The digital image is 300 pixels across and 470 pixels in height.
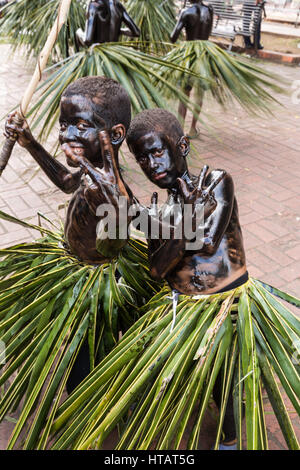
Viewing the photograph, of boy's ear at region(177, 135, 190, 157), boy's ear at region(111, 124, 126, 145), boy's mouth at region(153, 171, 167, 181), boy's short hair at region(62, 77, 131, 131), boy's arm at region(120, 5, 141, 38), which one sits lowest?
boy's mouth at region(153, 171, 167, 181)

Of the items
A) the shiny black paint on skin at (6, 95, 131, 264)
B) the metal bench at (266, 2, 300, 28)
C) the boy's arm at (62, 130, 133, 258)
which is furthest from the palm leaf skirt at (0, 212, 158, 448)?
the metal bench at (266, 2, 300, 28)

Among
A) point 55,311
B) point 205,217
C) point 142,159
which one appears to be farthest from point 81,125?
point 55,311

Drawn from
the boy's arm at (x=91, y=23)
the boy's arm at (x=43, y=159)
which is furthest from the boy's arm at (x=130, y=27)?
the boy's arm at (x=43, y=159)

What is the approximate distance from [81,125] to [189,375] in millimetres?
874

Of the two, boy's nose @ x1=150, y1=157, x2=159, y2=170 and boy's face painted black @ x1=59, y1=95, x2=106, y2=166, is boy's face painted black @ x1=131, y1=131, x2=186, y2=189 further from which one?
boy's face painted black @ x1=59, y1=95, x2=106, y2=166

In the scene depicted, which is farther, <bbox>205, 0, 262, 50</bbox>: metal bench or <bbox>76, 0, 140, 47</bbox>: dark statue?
<bbox>205, 0, 262, 50</bbox>: metal bench

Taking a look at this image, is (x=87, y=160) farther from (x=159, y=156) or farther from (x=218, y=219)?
(x=218, y=219)

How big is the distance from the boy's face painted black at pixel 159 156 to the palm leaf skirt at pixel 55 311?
44 centimetres

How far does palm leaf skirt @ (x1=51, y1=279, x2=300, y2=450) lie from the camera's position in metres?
1.13

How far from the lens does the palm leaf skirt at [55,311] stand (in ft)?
4.59

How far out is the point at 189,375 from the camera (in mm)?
1288

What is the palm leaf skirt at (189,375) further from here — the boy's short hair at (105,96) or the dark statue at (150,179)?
the boy's short hair at (105,96)

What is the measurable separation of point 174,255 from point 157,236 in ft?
0.40

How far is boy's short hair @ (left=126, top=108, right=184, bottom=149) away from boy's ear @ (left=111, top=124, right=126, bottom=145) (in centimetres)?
5
